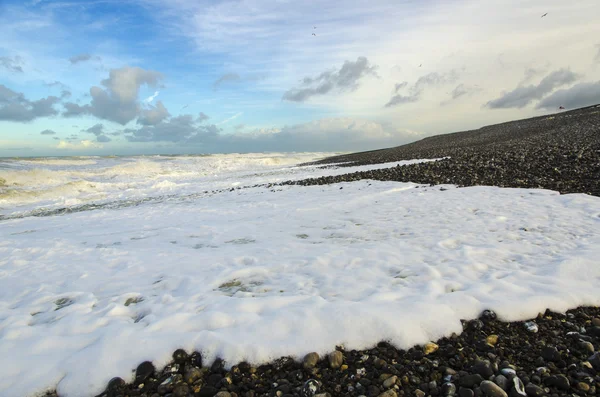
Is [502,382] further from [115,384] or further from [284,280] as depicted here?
[115,384]

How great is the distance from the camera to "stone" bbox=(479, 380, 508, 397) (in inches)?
100.0

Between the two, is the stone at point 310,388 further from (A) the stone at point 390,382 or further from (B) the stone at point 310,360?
(A) the stone at point 390,382

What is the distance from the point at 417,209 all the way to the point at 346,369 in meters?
6.69

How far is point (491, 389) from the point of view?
257 centimetres

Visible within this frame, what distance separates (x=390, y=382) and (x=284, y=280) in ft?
8.54

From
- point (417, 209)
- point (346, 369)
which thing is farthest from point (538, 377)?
point (417, 209)

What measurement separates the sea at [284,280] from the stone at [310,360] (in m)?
0.10

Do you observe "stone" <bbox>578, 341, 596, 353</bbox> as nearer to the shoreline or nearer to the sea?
the shoreline

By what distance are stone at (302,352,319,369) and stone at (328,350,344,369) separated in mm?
139

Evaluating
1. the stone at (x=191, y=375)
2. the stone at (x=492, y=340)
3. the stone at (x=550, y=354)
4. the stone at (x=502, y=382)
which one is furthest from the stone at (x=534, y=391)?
the stone at (x=191, y=375)

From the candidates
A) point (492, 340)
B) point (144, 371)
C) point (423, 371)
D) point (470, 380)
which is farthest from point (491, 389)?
point (144, 371)

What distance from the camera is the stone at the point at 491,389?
2539 mm

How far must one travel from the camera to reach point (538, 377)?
273 cm

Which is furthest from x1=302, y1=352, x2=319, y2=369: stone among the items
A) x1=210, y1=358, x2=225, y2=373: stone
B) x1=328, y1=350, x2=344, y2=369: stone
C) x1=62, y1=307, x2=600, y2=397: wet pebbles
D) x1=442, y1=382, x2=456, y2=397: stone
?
x1=442, y1=382, x2=456, y2=397: stone
